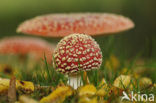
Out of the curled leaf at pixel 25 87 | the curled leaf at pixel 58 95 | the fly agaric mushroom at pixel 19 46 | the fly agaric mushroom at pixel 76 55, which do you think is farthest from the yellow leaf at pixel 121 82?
the fly agaric mushroom at pixel 19 46

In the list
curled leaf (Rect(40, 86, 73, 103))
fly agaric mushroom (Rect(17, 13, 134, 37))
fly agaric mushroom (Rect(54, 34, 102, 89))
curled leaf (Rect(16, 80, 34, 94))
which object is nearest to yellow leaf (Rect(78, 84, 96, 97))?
curled leaf (Rect(40, 86, 73, 103))

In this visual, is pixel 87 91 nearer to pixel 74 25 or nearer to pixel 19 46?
pixel 74 25

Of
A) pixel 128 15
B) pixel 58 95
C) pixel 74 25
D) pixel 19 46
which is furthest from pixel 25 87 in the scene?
pixel 128 15

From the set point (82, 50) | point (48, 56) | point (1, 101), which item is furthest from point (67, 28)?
point (48, 56)

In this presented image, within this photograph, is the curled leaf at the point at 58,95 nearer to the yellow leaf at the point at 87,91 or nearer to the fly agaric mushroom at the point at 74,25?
the yellow leaf at the point at 87,91

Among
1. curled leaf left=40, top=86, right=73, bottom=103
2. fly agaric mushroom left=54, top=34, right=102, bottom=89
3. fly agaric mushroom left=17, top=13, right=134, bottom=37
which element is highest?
fly agaric mushroom left=17, top=13, right=134, bottom=37

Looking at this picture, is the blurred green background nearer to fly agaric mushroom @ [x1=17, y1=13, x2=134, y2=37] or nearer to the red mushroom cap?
fly agaric mushroom @ [x1=17, y1=13, x2=134, y2=37]
